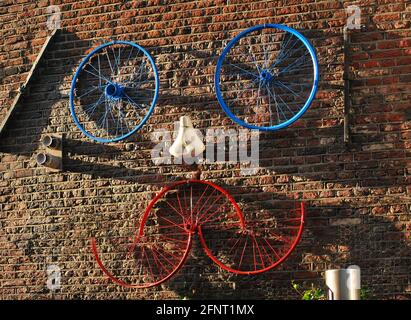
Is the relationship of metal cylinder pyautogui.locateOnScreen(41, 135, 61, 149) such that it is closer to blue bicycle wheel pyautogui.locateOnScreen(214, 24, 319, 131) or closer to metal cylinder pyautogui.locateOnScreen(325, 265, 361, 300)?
blue bicycle wheel pyautogui.locateOnScreen(214, 24, 319, 131)

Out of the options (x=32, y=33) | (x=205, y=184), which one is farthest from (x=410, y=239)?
(x=32, y=33)

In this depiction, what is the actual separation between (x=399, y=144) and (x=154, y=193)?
216cm

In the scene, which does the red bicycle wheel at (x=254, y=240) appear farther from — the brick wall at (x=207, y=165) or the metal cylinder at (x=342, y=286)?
the metal cylinder at (x=342, y=286)

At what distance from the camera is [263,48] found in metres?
7.11

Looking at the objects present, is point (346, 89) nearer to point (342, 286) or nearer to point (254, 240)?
point (254, 240)

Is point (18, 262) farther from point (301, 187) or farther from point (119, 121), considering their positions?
point (301, 187)

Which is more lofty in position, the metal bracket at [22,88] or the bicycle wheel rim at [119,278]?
the metal bracket at [22,88]

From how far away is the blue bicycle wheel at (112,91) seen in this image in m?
7.34

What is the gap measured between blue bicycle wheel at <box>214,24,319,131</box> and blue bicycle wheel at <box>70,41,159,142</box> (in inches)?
27.0

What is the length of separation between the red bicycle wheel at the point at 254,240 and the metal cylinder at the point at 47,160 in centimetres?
151

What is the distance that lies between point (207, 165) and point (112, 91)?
1.09m

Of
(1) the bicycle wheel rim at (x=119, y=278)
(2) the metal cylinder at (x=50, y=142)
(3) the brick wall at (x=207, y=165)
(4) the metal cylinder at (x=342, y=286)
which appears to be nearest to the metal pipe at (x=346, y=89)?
(3) the brick wall at (x=207, y=165)

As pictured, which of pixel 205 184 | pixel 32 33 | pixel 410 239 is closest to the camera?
pixel 410 239

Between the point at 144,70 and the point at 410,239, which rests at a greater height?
the point at 144,70
